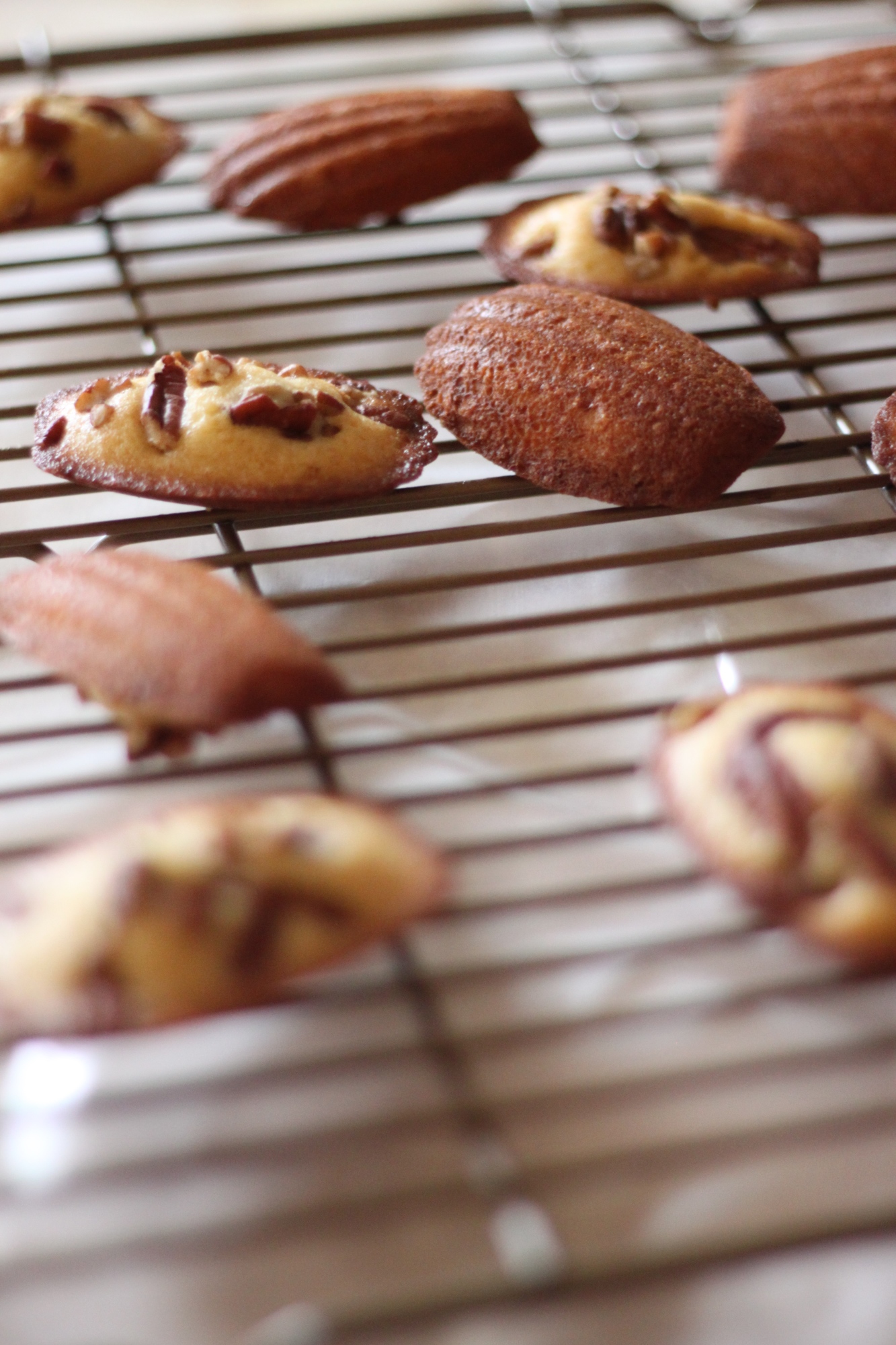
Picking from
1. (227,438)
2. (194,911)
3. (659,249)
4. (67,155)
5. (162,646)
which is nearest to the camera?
(194,911)

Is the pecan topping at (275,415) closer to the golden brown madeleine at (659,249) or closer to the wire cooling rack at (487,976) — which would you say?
the wire cooling rack at (487,976)

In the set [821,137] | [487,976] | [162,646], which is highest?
[821,137]

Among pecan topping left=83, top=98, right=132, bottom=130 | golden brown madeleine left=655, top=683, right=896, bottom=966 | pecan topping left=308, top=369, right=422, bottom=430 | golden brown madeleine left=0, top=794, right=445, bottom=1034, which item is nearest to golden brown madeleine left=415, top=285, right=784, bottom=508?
pecan topping left=308, top=369, right=422, bottom=430

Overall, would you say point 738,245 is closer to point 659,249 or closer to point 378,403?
point 659,249

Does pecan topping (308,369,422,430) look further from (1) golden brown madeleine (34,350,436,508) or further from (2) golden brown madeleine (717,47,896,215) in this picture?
(2) golden brown madeleine (717,47,896,215)

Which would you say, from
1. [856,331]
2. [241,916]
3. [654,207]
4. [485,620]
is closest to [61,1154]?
[241,916]

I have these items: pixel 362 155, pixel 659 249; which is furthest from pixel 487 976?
pixel 362 155

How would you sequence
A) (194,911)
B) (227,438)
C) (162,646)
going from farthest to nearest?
1. (227,438)
2. (162,646)
3. (194,911)
